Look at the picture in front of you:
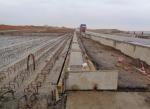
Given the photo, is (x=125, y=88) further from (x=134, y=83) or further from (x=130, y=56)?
(x=130, y=56)

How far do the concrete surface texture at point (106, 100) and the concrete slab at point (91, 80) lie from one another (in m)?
0.30

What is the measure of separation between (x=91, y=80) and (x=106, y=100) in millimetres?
1182

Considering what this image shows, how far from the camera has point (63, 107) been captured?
23.7ft

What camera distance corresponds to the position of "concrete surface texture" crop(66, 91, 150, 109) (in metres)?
7.33

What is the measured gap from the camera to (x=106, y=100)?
7.86 metres

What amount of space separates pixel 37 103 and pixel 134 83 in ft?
15.5

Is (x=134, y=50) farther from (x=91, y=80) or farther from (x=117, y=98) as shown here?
(x=117, y=98)

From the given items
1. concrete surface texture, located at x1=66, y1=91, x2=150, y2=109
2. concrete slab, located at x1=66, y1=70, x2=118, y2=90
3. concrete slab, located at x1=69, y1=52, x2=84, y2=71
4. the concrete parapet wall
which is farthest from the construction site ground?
the concrete parapet wall

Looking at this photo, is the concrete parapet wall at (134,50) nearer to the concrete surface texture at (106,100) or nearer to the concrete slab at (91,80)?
the concrete slab at (91,80)

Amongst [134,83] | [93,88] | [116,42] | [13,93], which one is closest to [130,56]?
[116,42]

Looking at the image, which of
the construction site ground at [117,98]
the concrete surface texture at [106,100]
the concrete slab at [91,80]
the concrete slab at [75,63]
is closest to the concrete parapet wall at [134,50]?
the concrete slab at [75,63]

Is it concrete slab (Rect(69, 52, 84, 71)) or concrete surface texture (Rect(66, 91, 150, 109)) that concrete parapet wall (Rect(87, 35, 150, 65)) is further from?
concrete surface texture (Rect(66, 91, 150, 109))

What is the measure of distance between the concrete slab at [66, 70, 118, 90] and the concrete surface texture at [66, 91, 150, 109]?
0.30 m

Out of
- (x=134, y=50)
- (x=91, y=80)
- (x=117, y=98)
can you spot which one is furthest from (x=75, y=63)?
(x=134, y=50)
